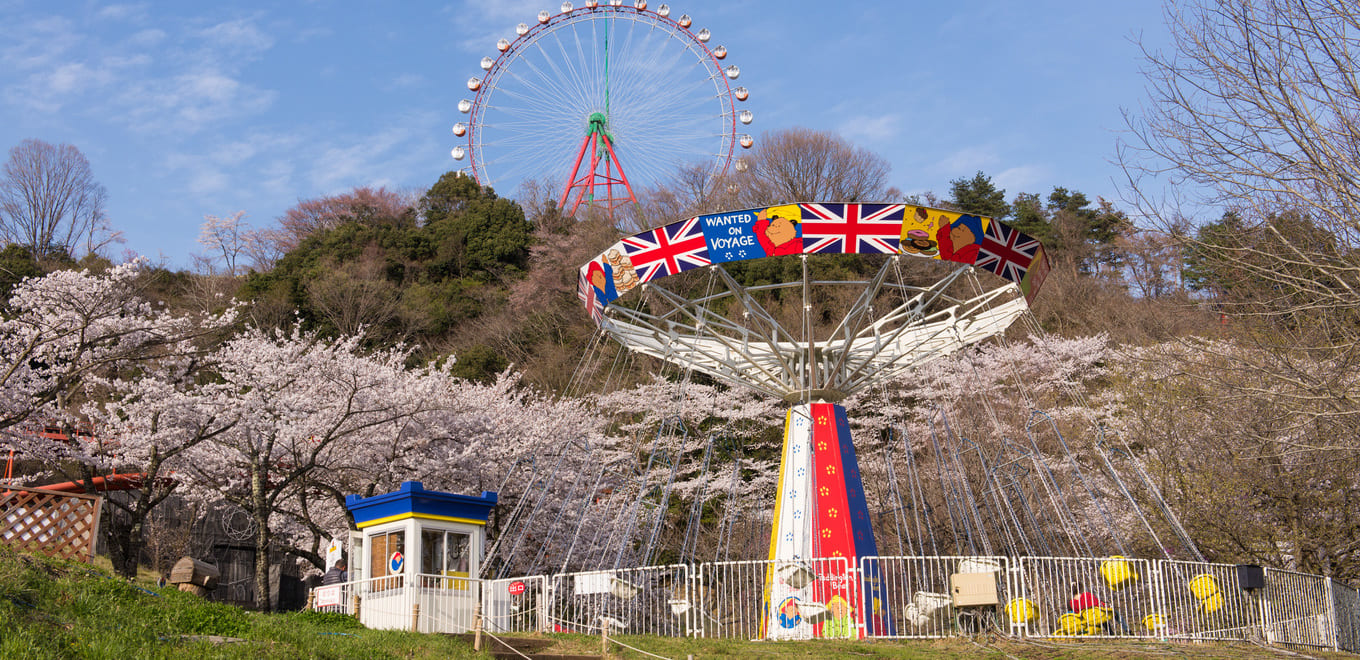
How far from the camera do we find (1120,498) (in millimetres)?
22141

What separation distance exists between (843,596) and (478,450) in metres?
10.2

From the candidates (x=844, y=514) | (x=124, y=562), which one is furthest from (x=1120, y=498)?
(x=124, y=562)

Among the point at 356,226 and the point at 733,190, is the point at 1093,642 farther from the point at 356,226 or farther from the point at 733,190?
the point at 356,226

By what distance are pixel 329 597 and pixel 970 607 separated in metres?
8.75

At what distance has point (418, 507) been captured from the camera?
46.4 ft

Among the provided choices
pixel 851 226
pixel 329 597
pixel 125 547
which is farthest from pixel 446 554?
pixel 851 226

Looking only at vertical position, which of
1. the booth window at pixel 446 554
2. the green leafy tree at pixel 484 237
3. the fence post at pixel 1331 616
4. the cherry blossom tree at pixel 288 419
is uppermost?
the green leafy tree at pixel 484 237

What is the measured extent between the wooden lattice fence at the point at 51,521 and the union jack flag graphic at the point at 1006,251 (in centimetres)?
1310

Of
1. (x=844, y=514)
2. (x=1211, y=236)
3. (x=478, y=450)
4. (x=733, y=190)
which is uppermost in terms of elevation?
(x=733, y=190)

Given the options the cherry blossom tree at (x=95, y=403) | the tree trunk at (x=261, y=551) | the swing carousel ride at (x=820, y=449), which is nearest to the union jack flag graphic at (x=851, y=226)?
the swing carousel ride at (x=820, y=449)

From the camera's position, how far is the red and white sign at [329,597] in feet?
47.3

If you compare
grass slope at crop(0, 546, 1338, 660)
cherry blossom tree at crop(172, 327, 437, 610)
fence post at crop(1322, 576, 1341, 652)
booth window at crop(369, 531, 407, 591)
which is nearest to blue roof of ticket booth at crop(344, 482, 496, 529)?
booth window at crop(369, 531, 407, 591)

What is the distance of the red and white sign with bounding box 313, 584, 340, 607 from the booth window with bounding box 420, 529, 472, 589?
1.34 meters

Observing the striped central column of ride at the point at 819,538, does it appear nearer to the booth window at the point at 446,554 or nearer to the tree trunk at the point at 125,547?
the booth window at the point at 446,554
